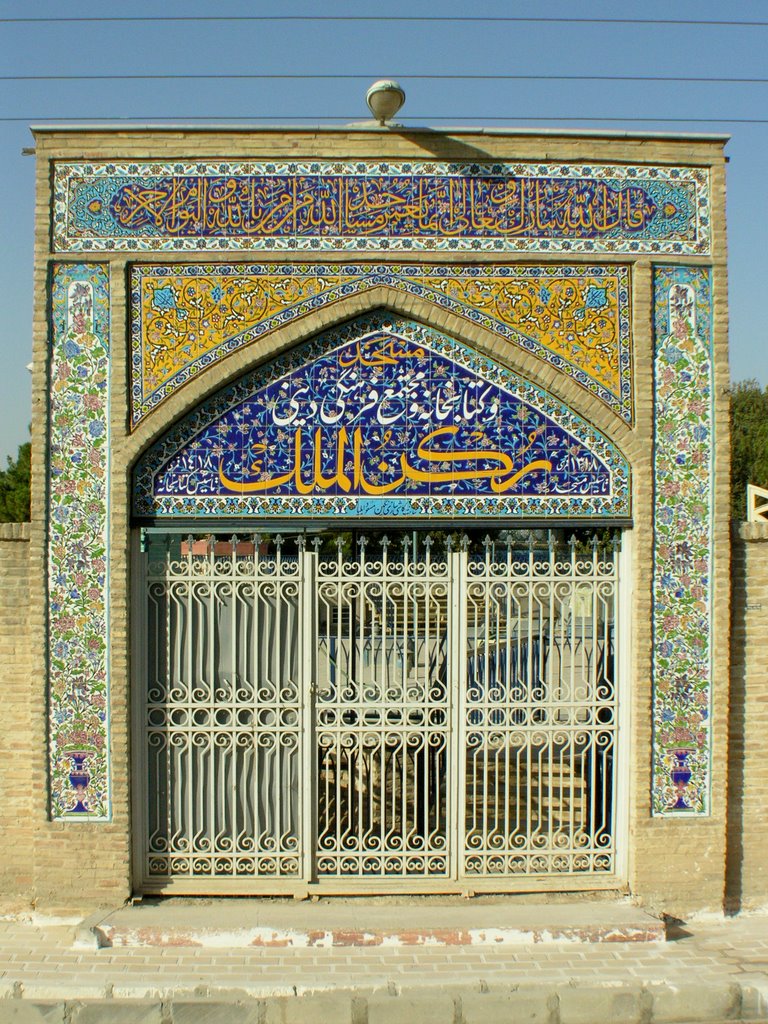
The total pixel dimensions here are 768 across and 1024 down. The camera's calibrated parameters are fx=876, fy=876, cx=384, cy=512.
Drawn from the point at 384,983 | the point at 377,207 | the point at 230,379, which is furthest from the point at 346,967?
the point at 377,207

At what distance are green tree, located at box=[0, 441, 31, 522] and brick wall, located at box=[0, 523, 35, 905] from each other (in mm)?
15809

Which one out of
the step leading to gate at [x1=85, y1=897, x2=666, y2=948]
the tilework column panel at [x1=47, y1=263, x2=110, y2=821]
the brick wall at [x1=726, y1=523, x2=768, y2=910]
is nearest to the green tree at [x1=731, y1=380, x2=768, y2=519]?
the brick wall at [x1=726, y1=523, x2=768, y2=910]

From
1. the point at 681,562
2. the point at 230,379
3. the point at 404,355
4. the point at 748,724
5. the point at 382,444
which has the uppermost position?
the point at 404,355

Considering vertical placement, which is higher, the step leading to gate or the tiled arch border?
the tiled arch border

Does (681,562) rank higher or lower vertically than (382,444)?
lower

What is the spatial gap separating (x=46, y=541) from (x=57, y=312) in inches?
52.0

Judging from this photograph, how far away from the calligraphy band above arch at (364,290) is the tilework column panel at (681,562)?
265mm

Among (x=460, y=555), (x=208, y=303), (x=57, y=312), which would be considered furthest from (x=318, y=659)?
(x=57, y=312)

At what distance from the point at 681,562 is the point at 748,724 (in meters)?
1.08

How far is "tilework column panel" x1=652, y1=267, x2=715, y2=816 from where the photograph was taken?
5.13 meters

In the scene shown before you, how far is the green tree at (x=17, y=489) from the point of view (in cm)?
2041

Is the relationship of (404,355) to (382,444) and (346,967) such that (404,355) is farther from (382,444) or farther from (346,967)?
(346,967)

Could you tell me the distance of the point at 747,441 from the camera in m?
30.0

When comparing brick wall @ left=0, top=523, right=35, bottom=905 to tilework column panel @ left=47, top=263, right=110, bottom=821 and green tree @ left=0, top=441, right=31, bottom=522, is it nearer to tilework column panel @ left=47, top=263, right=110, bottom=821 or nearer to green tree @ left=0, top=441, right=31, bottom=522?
tilework column panel @ left=47, top=263, right=110, bottom=821
